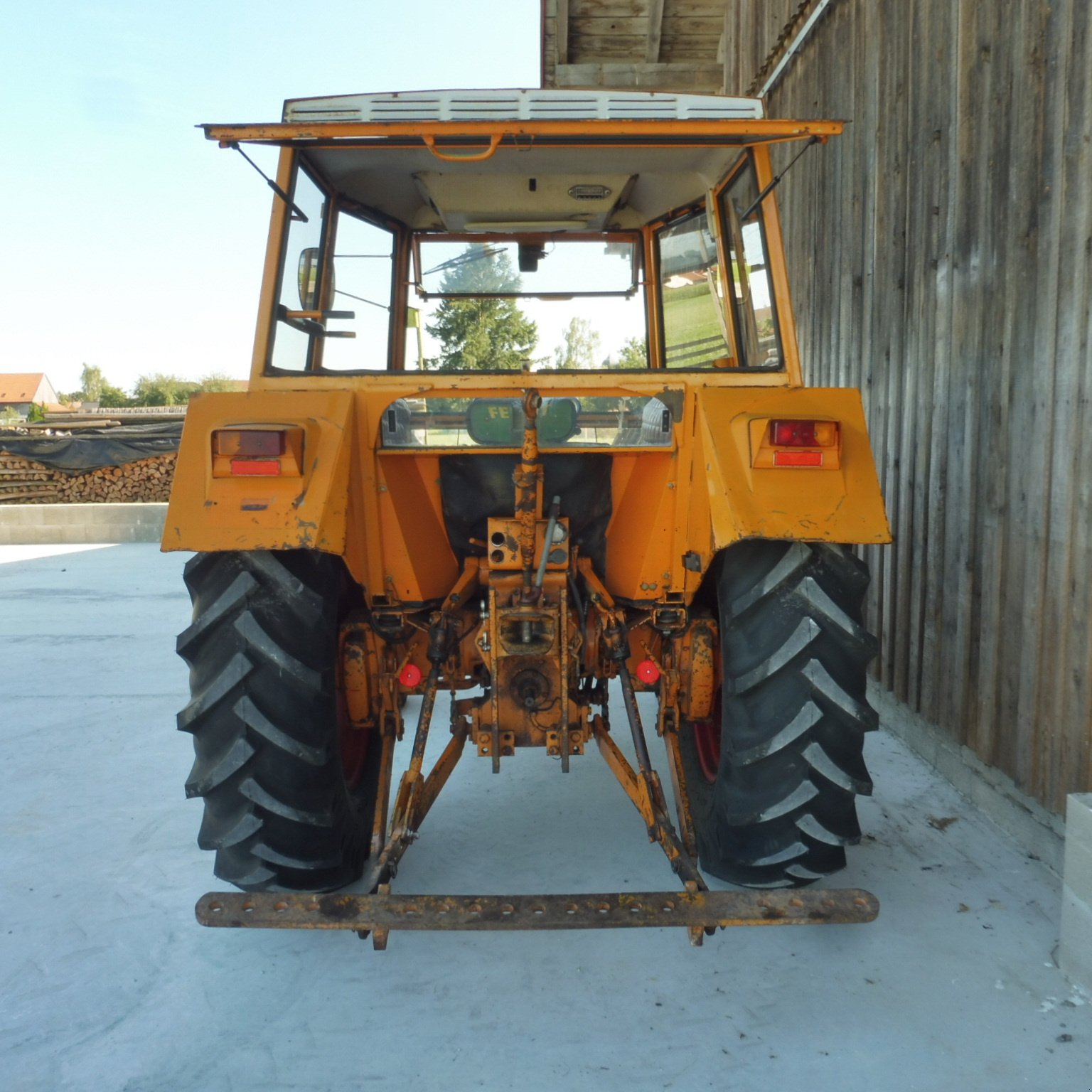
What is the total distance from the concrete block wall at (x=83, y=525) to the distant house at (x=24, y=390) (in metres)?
70.5

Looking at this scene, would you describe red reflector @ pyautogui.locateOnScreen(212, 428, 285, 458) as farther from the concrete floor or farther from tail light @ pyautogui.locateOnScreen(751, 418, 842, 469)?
the concrete floor

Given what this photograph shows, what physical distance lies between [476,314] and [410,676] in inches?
59.3

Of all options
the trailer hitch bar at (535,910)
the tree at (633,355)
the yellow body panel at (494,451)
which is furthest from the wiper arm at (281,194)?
the trailer hitch bar at (535,910)

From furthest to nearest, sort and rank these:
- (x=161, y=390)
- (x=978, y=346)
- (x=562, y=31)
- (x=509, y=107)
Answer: (x=161, y=390) < (x=562, y=31) < (x=978, y=346) < (x=509, y=107)

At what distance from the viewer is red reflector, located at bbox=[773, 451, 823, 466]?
2.32 m

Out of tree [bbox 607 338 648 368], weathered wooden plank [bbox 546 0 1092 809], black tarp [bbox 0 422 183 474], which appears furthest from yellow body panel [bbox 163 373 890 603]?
black tarp [bbox 0 422 183 474]

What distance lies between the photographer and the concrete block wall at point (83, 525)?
1310cm

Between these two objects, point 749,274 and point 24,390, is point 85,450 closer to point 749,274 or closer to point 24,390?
point 749,274

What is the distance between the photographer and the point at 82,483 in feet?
53.5

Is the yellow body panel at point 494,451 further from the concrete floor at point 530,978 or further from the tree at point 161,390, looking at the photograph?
the tree at point 161,390

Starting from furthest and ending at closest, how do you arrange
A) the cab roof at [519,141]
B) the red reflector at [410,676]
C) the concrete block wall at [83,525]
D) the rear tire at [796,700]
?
1. the concrete block wall at [83,525]
2. the red reflector at [410,676]
3. the cab roof at [519,141]
4. the rear tire at [796,700]

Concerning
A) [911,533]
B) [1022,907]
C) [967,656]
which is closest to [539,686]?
[1022,907]

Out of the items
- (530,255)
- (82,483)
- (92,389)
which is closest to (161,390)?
(92,389)

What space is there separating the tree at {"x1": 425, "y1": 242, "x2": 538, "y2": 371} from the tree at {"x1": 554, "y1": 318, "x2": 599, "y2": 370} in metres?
0.15
